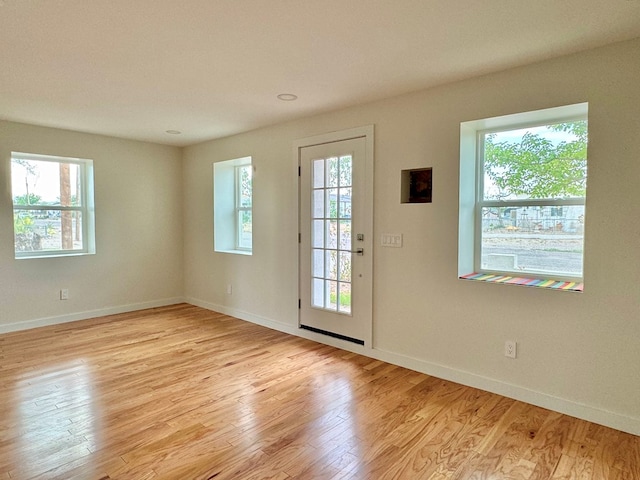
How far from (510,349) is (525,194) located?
117cm

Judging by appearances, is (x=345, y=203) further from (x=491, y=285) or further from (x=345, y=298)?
(x=491, y=285)

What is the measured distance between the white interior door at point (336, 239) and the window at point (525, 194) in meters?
0.89

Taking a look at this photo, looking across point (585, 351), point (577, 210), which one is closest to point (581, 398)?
point (585, 351)

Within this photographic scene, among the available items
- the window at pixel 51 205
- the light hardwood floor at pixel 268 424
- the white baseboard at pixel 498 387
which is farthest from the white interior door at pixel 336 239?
the window at pixel 51 205

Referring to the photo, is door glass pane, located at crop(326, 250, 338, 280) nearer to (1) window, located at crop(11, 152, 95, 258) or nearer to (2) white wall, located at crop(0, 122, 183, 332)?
(2) white wall, located at crop(0, 122, 183, 332)

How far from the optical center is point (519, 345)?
107 inches

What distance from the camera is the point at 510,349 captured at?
2.75 m

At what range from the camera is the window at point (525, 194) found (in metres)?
2.72

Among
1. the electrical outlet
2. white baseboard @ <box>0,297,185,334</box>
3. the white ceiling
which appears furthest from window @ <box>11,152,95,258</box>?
the electrical outlet

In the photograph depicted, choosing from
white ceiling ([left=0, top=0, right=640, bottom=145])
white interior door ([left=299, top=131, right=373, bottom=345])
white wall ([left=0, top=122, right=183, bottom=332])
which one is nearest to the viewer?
white ceiling ([left=0, top=0, right=640, bottom=145])

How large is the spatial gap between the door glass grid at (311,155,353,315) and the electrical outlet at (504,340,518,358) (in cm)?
145

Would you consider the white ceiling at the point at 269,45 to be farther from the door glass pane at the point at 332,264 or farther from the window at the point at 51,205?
the door glass pane at the point at 332,264

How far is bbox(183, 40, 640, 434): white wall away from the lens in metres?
2.32

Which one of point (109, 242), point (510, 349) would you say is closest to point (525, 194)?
point (510, 349)
